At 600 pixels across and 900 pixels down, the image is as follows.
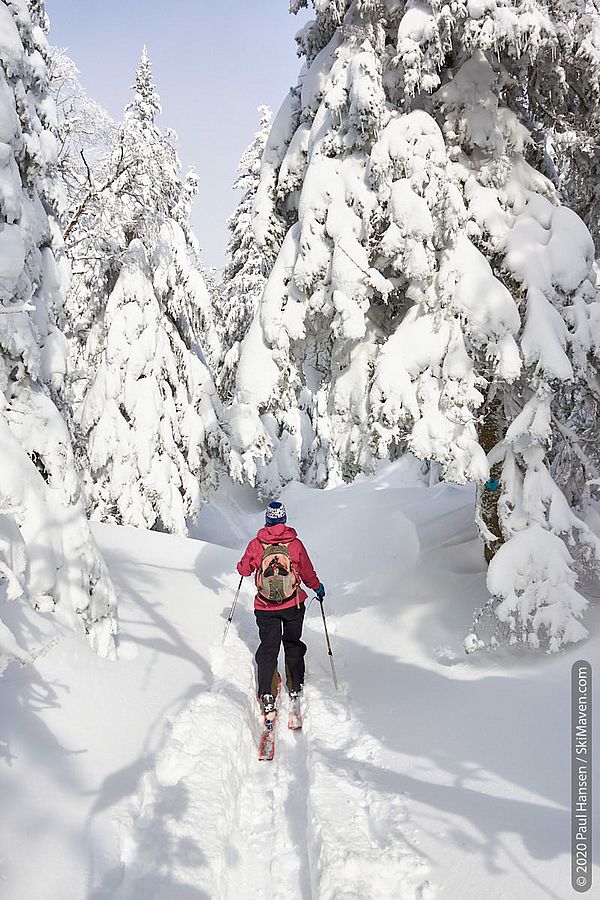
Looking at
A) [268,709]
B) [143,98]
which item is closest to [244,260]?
[143,98]

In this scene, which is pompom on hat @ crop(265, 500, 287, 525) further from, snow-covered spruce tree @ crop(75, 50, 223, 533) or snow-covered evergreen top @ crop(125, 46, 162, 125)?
snow-covered evergreen top @ crop(125, 46, 162, 125)

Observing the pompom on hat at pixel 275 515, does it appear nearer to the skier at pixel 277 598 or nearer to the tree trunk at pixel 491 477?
the skier at pixel 277 598

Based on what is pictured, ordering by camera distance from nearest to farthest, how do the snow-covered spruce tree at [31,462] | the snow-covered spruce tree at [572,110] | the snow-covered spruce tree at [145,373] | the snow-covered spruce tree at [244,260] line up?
the snow-covered spruce tree at [31,462] → the snow-covered spruce tree at [572,110] → the snow-covered spruce tree at [145,373] → the snow-covered spruce tree at [244,260]

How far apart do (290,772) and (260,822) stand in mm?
767

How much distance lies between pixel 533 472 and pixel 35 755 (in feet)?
18.1

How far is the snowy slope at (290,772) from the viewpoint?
3533 mm

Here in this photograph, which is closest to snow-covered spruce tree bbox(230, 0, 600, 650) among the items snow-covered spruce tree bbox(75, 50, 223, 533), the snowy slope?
the snowy slope

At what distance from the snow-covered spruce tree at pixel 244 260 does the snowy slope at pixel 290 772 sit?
59.5ft

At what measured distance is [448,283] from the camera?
6.82m

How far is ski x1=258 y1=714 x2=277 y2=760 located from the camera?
5.74 m

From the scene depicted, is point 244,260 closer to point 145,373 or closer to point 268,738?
point 145,373

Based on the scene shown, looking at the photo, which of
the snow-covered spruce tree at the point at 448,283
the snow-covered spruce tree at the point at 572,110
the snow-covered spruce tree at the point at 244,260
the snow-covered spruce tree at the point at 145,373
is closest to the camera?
the snow-covered spruce tree at the point at 448,283

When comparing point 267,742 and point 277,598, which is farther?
point 277,598

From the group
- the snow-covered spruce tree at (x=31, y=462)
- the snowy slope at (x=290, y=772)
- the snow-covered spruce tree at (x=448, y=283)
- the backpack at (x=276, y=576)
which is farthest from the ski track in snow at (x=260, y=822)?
the snow-covered spruce tree at (x=448, y=283)
